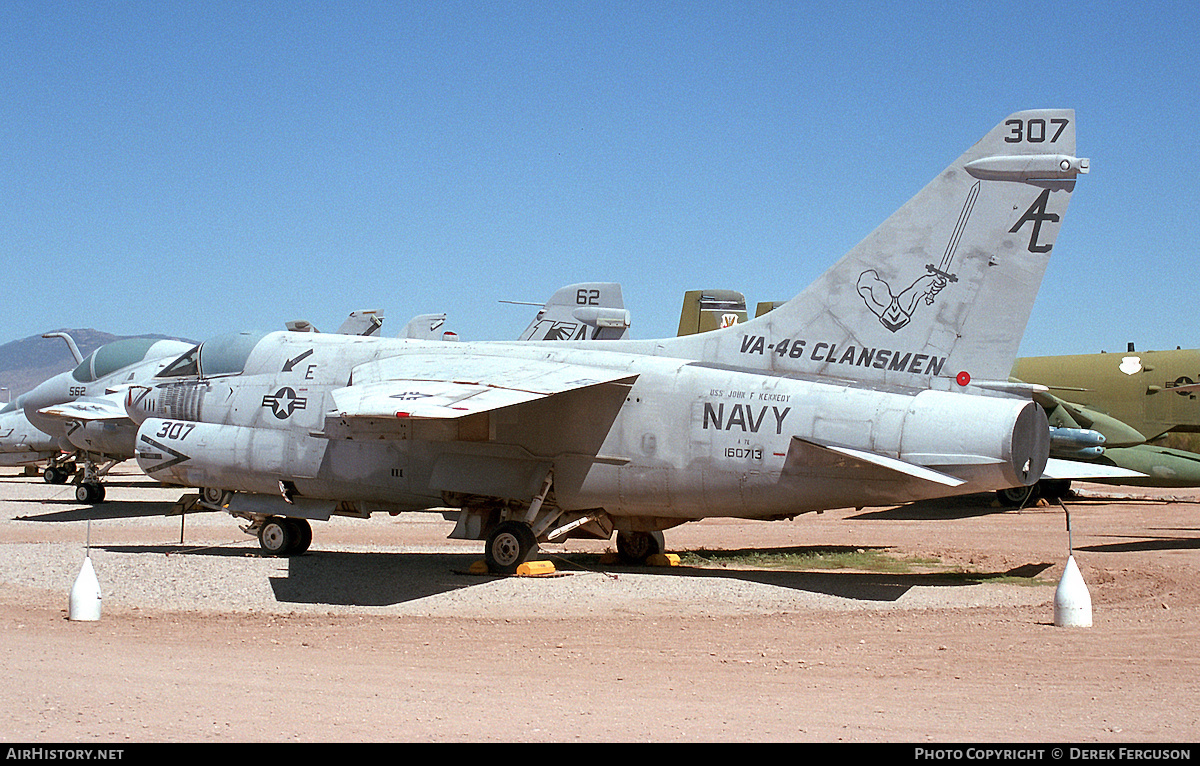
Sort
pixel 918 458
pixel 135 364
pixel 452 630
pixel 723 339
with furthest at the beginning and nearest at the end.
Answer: pixel 135 364 → pixel 723 339 → pixel 918 458 → pixel 452 630

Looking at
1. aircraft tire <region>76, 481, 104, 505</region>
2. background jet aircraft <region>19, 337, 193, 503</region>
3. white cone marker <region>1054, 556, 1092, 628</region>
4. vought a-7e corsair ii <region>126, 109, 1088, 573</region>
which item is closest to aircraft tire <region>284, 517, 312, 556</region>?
vought a-7e corsair ii <region>126, 109, 1088, 573</region>

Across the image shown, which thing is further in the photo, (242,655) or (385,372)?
(385,372)

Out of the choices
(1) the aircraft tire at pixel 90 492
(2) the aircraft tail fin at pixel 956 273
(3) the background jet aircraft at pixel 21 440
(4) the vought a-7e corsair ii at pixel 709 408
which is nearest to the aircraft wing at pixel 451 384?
(4) the vought a-7e corsair ii at pixel 709 408

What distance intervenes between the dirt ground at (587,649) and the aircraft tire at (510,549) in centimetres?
27

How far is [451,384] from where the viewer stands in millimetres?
13000

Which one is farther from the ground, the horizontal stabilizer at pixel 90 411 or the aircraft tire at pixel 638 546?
the horizontal stabilizer at pixel 90 411

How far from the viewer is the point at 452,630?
1069 centimetres

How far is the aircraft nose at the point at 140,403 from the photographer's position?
16.8m

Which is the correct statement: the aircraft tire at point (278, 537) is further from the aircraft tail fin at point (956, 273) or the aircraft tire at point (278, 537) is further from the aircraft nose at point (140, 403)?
the aircraft tail fin at point (956, 273)

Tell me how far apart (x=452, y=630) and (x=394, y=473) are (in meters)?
4.41

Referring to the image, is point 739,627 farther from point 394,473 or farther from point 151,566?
point 151,566

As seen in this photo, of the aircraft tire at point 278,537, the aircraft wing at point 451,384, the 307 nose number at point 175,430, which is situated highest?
the aircraft wing at point 451,384

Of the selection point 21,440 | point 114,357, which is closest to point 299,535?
point 114,357
